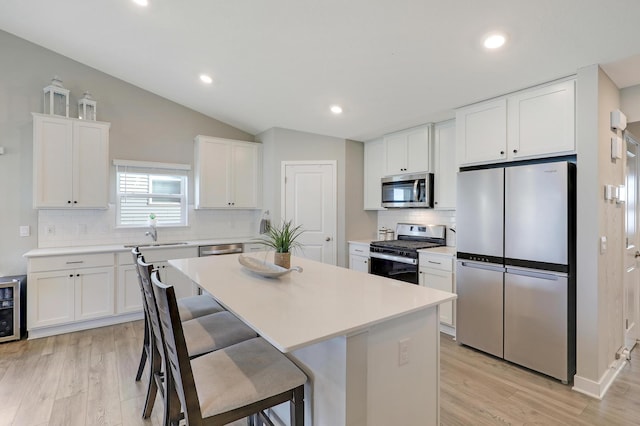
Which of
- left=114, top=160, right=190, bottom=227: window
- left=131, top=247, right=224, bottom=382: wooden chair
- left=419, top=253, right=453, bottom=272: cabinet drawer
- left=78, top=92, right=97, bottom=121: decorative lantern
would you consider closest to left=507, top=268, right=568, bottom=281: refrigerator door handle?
left=419, top=253, right=453, bottom=272: cabinet drawer

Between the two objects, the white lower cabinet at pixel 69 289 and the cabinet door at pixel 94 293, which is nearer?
the white lower cabinet at pixel 69 289

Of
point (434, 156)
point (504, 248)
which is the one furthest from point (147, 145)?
point (504, 248)

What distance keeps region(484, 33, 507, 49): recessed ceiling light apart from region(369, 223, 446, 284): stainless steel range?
6.90ft

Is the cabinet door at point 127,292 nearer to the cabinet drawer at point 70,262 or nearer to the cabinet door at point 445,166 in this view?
the cabinet drawer at point 70,262

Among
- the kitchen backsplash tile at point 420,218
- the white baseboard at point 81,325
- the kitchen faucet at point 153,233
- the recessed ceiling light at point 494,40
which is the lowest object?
the white baseboard at point 81,325

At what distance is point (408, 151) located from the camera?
412 cm

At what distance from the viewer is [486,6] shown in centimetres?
194

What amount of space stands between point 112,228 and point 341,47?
12.0 feet

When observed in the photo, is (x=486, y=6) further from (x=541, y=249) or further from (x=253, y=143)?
(x=253, y=143)

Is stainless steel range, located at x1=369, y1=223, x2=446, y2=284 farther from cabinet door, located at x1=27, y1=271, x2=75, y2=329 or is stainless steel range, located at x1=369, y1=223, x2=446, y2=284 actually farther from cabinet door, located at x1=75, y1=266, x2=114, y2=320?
cabinet door, located at x1=27, y1=271, x2=75, y2=329

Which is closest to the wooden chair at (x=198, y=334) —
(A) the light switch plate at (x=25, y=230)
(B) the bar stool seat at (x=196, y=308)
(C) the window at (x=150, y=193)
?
(B) the bar stool seat at (x=196, y=308)

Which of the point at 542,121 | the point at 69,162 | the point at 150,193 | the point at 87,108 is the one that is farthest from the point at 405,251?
the point at 87,108

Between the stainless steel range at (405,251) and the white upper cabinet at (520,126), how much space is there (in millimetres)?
1133

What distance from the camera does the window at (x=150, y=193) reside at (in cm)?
423
